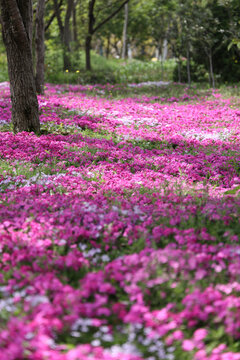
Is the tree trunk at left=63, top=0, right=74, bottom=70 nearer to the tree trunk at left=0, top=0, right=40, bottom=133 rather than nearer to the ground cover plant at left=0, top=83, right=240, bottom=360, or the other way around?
the tree trunk at left=0, top=0, right=40, bottom=133

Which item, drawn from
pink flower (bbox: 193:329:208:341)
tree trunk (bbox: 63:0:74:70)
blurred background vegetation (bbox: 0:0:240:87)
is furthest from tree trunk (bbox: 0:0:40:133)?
tree trunk (bbox: 63:0:74:70)

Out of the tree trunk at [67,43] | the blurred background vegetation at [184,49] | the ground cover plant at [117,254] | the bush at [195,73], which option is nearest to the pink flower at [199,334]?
the ground cover plant at [117,254]

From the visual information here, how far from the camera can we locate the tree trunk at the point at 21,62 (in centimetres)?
834

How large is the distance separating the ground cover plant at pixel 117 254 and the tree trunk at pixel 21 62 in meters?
1.16

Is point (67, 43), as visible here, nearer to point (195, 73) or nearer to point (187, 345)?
point (195, 73)

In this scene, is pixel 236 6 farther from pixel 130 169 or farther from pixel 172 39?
pixel 130 169

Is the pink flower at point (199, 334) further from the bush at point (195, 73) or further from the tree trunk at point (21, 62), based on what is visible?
the bush at point (195, 73)

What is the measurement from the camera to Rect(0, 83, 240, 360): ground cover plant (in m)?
2.57

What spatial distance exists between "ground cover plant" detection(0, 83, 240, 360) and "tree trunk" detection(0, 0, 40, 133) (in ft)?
3.81

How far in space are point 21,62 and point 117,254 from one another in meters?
6.84

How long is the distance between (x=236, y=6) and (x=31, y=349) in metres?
28.1

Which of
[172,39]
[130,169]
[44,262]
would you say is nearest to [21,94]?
[130,169]

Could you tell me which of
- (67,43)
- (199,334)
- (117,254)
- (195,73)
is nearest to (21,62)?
(117,254)

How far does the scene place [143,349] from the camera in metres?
2.56
